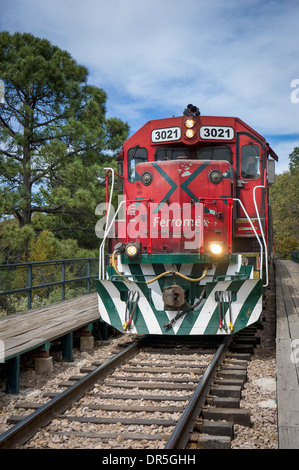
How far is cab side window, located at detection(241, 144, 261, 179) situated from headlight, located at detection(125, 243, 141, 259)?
2.15 meters

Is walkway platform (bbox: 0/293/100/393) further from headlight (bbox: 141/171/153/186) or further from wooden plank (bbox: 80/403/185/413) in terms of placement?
headlight (bbox: 141/171/153/186)

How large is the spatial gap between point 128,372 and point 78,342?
2.44 m

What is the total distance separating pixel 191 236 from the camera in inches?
259

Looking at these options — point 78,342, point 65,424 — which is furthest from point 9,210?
point 65,424

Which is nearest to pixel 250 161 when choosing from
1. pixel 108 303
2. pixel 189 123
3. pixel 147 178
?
pixel 189 123

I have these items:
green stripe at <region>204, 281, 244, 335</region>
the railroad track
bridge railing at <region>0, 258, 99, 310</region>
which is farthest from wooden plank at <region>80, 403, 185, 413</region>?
bridge railing at <region>0, 258, 99, 310</region>

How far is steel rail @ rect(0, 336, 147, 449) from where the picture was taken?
3.56m

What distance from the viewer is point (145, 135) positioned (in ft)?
24.9

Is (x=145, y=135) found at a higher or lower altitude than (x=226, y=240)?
higher

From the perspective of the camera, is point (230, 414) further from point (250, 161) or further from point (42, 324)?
point (250, 161)

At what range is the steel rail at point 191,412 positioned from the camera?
11.5 ft

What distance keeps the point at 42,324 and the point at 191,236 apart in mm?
2590
